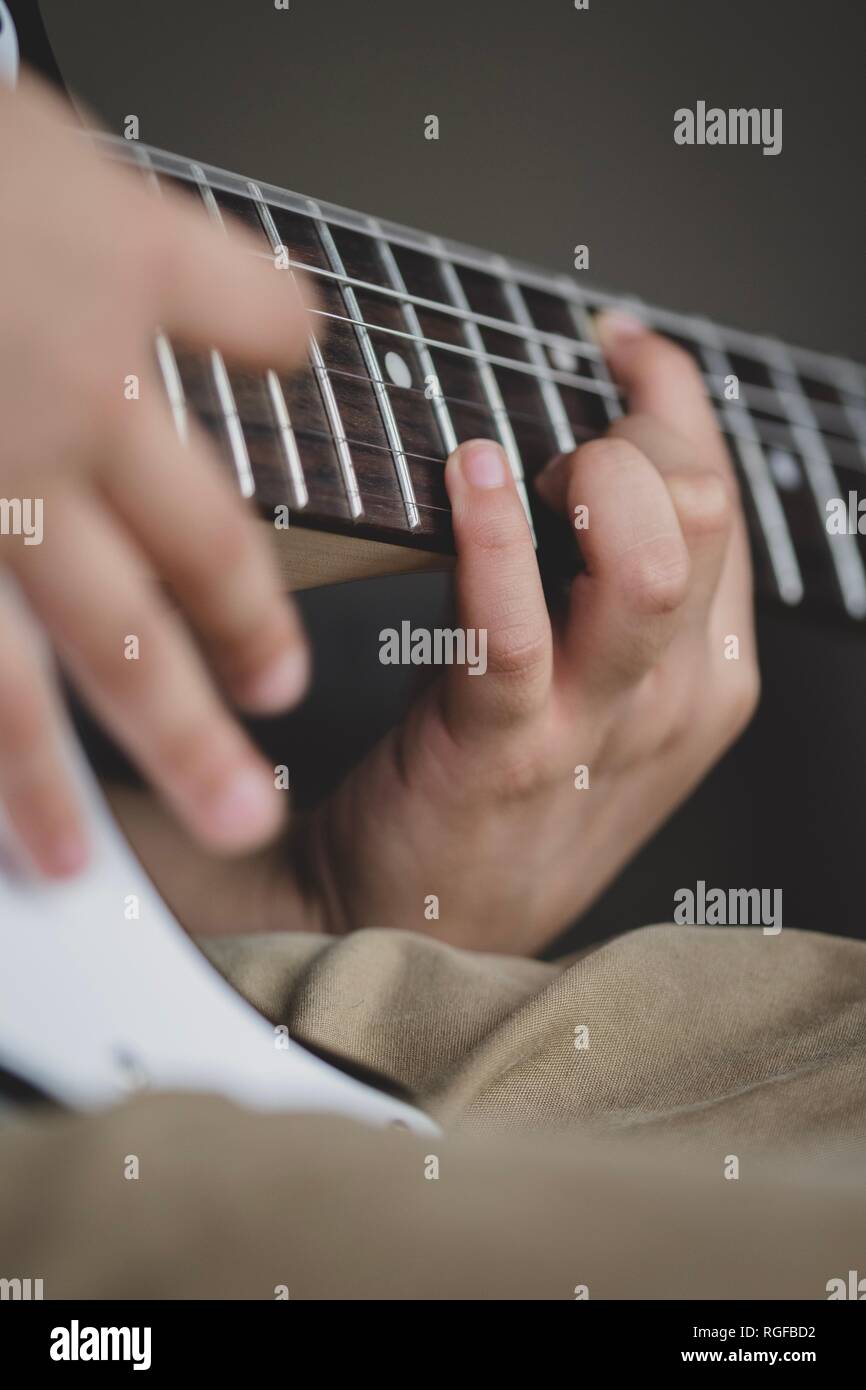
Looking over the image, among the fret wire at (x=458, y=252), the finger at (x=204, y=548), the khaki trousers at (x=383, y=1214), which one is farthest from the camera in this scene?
the fret wire at (x=458, y=252)

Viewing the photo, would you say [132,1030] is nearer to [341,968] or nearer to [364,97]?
[341,968]

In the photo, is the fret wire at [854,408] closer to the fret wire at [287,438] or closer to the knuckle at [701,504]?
the knuckle at [701,504]

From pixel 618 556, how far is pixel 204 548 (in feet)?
0.73

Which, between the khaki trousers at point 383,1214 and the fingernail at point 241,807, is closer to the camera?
the khaki trousers at point 383,1214

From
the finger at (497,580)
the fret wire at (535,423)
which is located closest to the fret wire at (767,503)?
the fret wire at (535,423)

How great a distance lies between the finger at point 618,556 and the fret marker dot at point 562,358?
0.08 m

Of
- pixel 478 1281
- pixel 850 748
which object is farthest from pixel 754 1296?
pixel 850 748

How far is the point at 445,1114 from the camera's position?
1.01 feet

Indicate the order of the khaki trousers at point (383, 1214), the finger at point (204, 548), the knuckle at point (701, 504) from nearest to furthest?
the khaki trousers at point (383, 1214) < the finger at point (204, 548) < the knuckle at point (701, 504)

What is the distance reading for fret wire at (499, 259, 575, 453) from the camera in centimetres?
48

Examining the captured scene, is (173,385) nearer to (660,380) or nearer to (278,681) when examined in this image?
(278,681)

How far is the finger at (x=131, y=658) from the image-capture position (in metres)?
0.24

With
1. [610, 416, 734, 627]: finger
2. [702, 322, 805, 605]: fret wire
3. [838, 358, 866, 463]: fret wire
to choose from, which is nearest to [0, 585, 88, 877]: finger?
[610, 416, 734, 627]: finger

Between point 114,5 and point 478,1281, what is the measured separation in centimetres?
87
